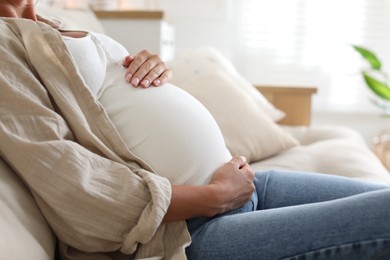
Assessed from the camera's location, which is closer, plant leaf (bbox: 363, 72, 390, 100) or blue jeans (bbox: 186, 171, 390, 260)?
blue jeans (bbox: 186, 171, 390, 260)

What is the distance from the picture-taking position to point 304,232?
0.95m

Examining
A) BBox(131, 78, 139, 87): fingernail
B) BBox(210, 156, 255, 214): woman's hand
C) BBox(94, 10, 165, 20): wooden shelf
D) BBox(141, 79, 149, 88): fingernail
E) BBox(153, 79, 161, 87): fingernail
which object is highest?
BBox(131, 78, 139, 87): fingernail

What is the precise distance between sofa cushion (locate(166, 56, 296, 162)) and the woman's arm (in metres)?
0.76

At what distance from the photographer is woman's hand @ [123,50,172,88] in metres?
1.21

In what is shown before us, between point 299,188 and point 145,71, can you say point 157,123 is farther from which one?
point 299,188

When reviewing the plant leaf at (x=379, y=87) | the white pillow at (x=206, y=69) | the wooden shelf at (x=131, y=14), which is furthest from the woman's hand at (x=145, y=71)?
the plant leaf at (x=379, y=87)

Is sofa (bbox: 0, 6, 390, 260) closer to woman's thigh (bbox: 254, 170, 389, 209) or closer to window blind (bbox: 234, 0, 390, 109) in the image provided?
woman's thigh (bbox: 254, 170, 389, 209)

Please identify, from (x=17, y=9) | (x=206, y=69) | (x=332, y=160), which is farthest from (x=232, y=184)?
(x=206, y=69)

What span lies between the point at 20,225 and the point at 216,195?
31cm

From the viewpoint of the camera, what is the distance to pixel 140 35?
287cm

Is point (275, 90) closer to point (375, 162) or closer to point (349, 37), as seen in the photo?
point (375, 162)

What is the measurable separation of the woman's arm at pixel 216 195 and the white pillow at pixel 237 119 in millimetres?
764

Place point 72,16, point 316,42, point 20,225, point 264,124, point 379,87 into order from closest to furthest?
point 20,225
point 264,124
point 72,16
point 379,87
point 316,42

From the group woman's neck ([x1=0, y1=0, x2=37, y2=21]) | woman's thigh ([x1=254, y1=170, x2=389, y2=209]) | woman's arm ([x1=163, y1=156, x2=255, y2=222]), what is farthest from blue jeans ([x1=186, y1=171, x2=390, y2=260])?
woman's neck ([x1=0, y1=0, x2=37, y2=21])
